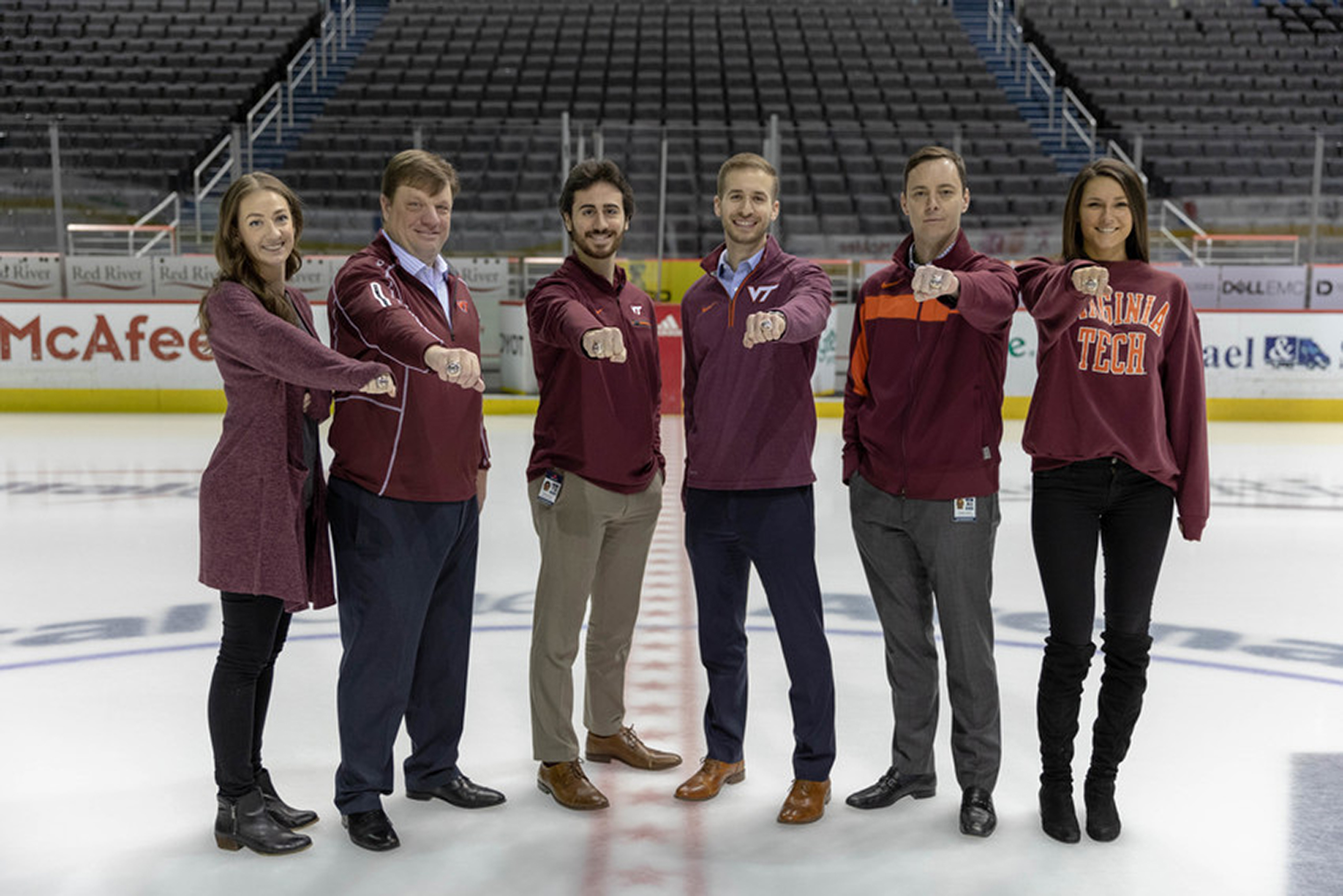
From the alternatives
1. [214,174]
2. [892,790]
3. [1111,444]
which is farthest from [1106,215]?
[214,174]

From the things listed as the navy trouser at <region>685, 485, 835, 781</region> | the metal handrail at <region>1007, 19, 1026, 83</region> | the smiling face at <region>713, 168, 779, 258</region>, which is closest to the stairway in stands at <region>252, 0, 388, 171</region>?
the metal handrail at <region>1007, 19, 1026, 83</region>

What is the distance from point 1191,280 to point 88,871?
1211cm

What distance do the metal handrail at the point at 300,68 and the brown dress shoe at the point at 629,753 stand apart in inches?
625

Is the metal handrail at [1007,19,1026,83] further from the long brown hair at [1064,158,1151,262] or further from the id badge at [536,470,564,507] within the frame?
the id badge at [536,470,564,507]

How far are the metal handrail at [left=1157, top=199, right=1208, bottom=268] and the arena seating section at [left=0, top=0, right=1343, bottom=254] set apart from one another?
106 centimetres

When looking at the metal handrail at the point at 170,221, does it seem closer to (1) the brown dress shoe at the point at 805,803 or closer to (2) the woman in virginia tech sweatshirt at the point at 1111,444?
(1) the brown dress shoe at the point at 805,803

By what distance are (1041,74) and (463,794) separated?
62.2 ft

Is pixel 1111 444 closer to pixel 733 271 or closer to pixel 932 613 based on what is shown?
pixel 932 613

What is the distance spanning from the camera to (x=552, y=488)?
331 centimetres

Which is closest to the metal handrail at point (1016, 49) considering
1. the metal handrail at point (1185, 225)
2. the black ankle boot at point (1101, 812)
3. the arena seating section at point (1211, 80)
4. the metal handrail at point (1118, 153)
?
the arena seating section at point (1211, 80)

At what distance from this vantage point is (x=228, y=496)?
2.86 m

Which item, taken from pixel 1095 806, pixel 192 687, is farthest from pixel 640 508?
pixel 192 687

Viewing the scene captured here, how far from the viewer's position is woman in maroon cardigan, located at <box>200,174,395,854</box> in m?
2.81

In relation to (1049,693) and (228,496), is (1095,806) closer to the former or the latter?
(1049,693)
